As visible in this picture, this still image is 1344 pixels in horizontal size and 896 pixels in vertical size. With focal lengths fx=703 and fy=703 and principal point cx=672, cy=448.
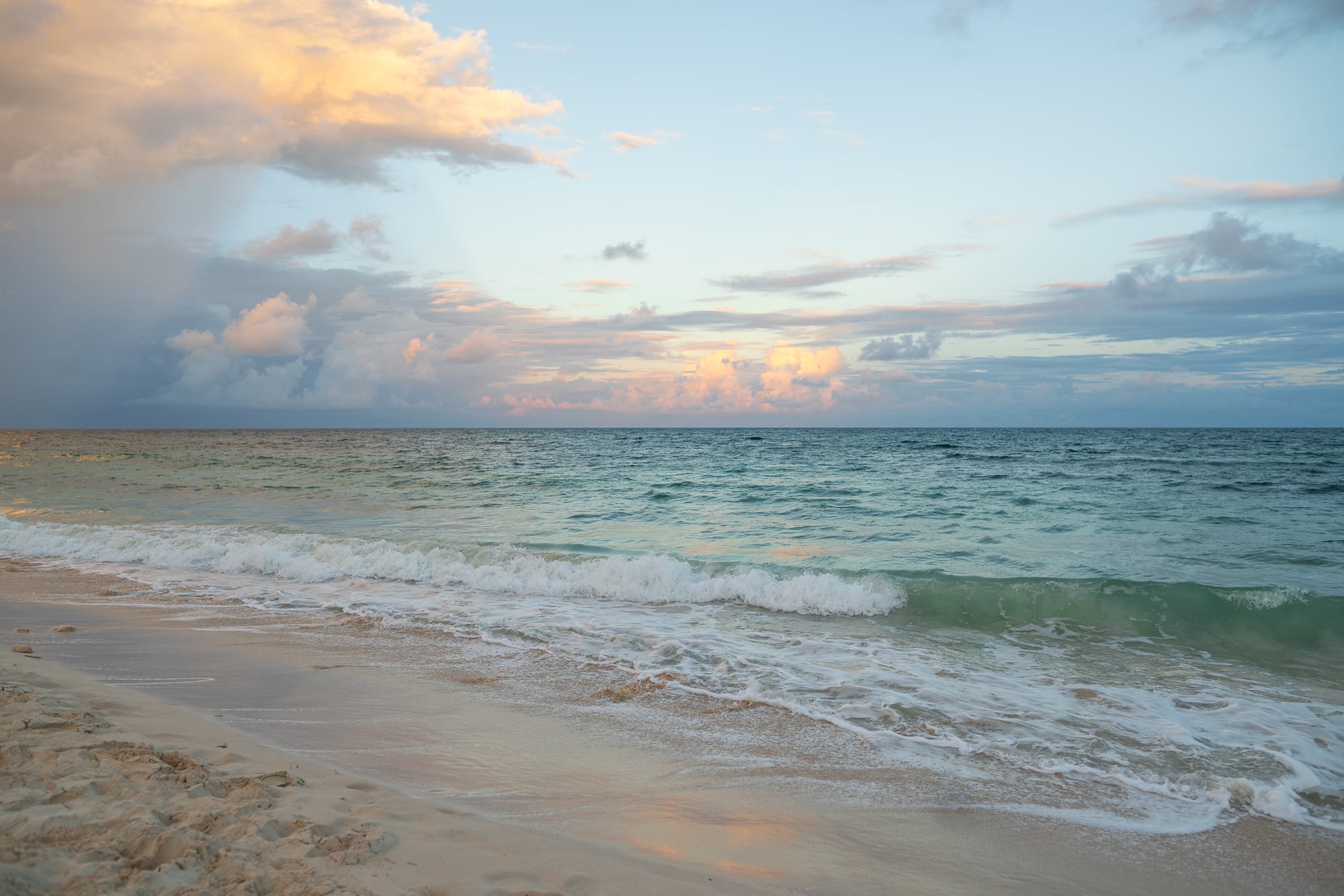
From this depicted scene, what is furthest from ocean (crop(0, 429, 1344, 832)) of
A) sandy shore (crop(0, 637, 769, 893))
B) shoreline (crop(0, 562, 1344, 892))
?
sandy shore (crop(0, 637, 769, 893))

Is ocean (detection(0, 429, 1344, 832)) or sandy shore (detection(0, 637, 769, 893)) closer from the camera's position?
sandy shore (detection(0, 637, 769, 893))

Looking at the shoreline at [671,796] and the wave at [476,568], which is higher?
the shoreline at [671,796]

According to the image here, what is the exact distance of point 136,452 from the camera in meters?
51.4

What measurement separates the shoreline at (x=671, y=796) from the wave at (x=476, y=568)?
4.09 m

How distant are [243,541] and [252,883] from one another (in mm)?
12794

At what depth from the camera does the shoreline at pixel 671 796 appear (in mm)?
3348

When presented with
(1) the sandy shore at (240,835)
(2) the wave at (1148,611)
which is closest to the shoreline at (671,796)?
(1) the sandy shore at (240,835)

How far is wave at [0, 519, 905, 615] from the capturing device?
1005 cm

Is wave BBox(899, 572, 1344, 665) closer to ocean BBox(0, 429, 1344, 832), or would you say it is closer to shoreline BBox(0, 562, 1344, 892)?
ocean BBox(0, 429, 1344, 832)

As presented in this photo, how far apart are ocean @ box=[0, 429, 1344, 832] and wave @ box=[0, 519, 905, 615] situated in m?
0.05

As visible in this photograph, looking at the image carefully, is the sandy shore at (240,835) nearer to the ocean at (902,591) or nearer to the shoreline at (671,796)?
the shoreline at (671,796)

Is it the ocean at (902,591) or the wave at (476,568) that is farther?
the wave at (476,568)

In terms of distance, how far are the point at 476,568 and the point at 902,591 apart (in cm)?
666

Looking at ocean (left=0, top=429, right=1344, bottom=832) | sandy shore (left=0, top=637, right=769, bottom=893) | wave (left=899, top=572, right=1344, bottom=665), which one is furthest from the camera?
wave (left=899, top=572, right=1344, bottom=665)
